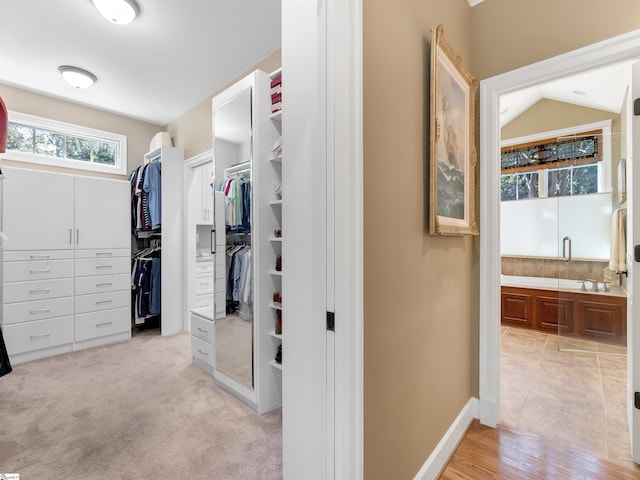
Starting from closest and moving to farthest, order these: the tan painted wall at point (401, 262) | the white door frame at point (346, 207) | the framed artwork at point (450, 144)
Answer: the white door frame at point (346, 207) < the tan painted wall at point (401, 262) < the framed artwork at point (450, 144)

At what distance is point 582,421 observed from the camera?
2.04 meters

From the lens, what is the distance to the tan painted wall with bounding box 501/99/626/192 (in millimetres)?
4027

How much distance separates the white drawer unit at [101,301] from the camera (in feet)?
11.1

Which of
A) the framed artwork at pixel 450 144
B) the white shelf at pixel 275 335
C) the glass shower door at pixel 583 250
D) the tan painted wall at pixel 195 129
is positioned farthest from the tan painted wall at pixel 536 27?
the glass shower door at pixel 583 250

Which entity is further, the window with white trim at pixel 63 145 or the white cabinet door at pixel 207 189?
the white cabinet door at pixel 207 189

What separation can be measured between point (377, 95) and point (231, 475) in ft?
6.28

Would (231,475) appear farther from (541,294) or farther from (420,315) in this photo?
(541,294)

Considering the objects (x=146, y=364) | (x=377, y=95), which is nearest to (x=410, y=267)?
(x=377, y=95)

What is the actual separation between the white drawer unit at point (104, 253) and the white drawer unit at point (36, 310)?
47cm

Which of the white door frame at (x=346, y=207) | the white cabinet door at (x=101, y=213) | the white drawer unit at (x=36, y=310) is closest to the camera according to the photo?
the white door frame at (x=346, y=207)

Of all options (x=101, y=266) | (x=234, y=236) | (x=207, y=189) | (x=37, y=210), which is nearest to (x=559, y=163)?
(x=234, y=236)

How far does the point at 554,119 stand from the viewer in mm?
4559

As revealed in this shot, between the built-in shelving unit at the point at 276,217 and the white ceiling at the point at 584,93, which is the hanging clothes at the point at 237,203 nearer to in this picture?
the built-in shelving unit at the point at 276,217

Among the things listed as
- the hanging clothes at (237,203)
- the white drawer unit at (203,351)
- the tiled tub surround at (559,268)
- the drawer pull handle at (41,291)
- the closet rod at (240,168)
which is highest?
the closet rod at (240,168)
